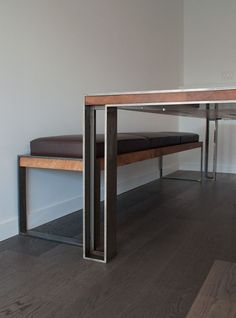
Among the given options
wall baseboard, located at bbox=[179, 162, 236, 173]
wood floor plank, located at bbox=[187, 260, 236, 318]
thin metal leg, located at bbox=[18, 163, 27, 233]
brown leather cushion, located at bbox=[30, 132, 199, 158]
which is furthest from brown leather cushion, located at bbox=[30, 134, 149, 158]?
wall baseboard, located at bbox=[179, 162, 236, 173]

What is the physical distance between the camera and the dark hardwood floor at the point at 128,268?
110 centimetres

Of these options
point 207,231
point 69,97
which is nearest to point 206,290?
point 207,231

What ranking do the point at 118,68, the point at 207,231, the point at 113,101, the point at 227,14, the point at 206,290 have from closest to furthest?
the point at 206,290 → the point at 113,101 → the point at 207,231 → the point at 118,68 → the point at 227,14

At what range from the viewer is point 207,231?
1857 mm

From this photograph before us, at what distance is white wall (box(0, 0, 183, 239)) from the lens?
1.77 m

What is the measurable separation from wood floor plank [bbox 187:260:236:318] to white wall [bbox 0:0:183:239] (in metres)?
1.03

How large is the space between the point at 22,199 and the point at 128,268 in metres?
0.73

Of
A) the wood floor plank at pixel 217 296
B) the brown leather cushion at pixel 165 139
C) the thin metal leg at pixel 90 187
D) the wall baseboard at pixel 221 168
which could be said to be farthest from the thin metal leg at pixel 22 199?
the wall baseboard at pixel 221 168

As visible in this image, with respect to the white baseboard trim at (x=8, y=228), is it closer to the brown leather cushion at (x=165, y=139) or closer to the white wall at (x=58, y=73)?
the white wall at (x=58, y=73)

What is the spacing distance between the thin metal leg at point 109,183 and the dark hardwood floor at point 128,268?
72 mm

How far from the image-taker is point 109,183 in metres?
1.45

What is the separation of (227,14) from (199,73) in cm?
72

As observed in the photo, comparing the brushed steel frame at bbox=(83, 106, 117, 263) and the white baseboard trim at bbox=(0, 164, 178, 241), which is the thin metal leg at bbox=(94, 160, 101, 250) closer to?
the brushed steel frame at bbox=(83, 106, 117, 263)

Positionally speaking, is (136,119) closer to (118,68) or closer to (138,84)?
(138,84)
